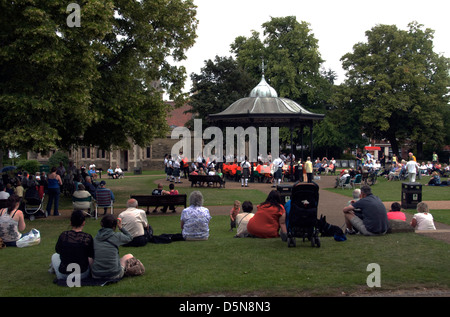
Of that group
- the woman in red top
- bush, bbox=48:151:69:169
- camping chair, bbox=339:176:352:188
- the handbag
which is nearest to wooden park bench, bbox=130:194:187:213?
the woman in red top

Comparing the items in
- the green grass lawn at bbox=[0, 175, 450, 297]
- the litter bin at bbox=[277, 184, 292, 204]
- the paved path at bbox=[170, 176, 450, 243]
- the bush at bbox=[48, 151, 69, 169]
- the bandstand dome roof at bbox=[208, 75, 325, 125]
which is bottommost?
the paved path at bbox=[170, 176, 450, 243]

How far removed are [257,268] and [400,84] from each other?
48.0 meters

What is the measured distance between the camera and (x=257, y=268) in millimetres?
7656

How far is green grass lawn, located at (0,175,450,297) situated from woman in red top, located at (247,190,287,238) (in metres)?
0.22

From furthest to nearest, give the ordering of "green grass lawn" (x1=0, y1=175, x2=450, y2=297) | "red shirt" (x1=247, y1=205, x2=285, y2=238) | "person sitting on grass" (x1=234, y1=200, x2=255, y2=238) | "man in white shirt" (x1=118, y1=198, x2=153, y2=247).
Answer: "person sitting on grass" (x1=234, y1=200, x2=255, y2=238)
"red shirt" (x1=247, y1=205, x2=285, y2=238)
"man in white shirt" (x1=118, y1=198, x2=153, y2=247)
"green grass lawn" (x1=0, y1=175, x2=450, y2=297)

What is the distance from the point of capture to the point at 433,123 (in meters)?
50.1

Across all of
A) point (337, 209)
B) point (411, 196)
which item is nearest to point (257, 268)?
point (337, 209)

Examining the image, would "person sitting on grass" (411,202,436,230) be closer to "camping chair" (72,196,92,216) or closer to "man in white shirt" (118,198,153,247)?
"man in white shirt" (118,198,153,247)

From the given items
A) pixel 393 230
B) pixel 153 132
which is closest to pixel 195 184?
pixel 153 132

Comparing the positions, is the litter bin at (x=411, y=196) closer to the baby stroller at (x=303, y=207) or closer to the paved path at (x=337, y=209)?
the paved path at (x=337, y=209)

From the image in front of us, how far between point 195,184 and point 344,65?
108 feet

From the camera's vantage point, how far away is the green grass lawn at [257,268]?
21.3 ft

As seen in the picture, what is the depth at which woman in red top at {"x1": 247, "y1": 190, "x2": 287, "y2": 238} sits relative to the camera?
9742mm
